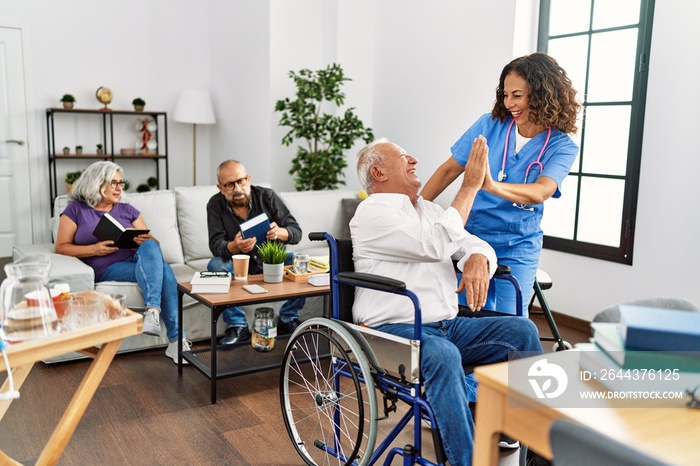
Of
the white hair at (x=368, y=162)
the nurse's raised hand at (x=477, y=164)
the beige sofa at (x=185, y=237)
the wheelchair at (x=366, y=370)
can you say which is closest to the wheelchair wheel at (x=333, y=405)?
the wheelchair at (x=366, y=370)

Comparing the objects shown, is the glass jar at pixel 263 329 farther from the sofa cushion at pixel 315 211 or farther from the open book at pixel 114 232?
the sofa cushion at pixel 315 211

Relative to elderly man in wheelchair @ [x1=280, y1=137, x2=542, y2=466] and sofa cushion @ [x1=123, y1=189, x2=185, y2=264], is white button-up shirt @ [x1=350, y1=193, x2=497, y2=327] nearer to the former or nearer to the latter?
elderly man in wheelchair @ [x1=280, y1=137, x2=542, y2=466]

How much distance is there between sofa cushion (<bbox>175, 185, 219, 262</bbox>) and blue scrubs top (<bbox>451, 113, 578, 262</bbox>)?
208 cm

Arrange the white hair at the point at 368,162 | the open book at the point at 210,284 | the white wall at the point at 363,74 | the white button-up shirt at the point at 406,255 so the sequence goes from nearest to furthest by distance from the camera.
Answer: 1. the white button-up shirt at the point at 406,255
2. the white hair at the point at 368,162
3. the open book at the point at 210,284
4. the white wall at the point at 363,74

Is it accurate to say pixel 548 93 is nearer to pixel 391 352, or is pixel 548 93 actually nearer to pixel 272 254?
pixel 391 352

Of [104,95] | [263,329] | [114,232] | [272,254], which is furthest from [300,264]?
[104,95]

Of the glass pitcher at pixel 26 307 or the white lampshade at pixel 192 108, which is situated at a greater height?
the white lampshade at pixel 192 108

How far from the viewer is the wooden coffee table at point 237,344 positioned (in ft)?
9.20

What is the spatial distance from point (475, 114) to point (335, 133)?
1.13m

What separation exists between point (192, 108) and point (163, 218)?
7.94 feet

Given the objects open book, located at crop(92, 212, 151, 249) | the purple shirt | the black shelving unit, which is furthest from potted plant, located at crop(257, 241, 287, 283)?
the black shelving unit

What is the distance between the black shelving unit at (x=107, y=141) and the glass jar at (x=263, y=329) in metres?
3.33

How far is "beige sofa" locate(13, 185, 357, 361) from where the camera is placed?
3.34 metres

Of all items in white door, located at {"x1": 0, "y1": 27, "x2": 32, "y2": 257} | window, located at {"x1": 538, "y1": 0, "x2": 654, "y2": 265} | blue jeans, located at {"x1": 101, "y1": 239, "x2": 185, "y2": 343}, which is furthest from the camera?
white door, located at {"x1": 0, "y1": 27, "x2": 32, "y2": 257}
